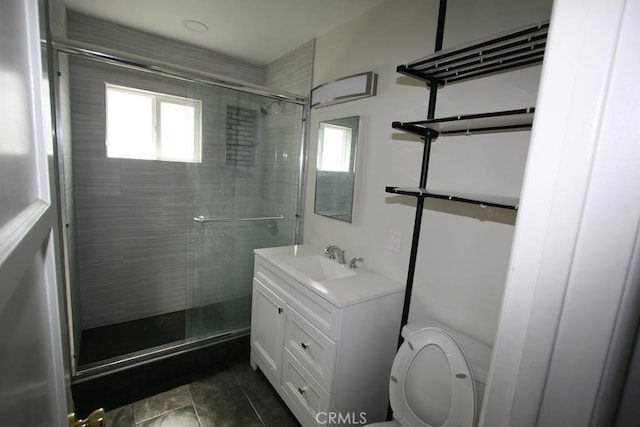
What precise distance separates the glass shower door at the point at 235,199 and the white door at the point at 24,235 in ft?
5.89

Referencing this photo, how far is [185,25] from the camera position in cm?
217

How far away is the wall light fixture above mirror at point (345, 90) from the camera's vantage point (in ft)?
5.75

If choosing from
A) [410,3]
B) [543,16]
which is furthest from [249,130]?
[543,16]

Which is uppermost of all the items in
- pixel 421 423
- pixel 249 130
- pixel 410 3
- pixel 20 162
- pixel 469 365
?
pixel 410 3

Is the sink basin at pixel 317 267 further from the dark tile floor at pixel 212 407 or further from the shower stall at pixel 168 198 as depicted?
the dark tile floor at pixel 212 407

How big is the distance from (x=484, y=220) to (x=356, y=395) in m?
1.08

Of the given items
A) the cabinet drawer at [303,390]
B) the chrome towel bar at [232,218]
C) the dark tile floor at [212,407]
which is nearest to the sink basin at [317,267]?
the cabinet drawer at [303,390]

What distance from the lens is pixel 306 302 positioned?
1.54 meters

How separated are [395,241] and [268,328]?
1030 millimetres

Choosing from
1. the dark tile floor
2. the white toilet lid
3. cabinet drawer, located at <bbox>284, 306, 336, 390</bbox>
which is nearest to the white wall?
the white toilet lid

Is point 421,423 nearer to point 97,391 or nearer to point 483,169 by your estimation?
point 483,169

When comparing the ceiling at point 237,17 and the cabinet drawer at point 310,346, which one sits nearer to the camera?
the cabinet drawer at point 310,346

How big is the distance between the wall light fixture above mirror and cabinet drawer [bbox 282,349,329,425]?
166cm

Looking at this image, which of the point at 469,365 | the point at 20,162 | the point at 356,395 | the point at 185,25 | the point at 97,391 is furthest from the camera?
the point at 185,25
